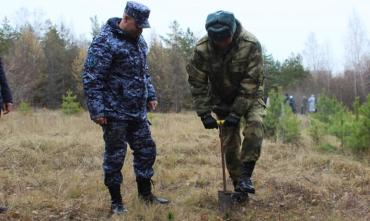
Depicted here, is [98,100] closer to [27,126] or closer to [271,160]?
[271,160]

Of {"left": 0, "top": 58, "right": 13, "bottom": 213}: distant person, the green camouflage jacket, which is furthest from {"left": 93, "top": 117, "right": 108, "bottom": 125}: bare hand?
{"left": 0, "top": 58, "right": 13, "bottom": 213}: distant person

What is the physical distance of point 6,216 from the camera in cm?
444

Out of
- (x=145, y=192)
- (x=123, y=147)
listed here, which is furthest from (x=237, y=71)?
(x=145, y=192)

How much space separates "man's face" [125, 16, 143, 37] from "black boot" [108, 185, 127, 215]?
1409 mm

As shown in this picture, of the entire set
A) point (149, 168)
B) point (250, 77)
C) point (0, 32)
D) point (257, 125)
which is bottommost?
point (149, 168)

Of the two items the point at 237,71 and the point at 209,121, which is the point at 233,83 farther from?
the point at 209,121

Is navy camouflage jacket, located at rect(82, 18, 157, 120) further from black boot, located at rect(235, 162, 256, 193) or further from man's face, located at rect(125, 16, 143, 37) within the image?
black boot, located at rect(235, 162, 256, 193)

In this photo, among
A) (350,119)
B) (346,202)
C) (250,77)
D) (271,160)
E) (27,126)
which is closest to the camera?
(250,77)

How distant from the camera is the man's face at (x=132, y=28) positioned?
433 cm

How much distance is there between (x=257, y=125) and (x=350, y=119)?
5.32 metres

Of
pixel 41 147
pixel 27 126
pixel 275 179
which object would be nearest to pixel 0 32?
pixel 27 126

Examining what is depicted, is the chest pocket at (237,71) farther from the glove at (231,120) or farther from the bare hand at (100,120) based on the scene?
the bare hand at (100,120)

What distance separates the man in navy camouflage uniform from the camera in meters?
4.26

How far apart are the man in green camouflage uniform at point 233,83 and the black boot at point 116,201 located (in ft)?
3.46
